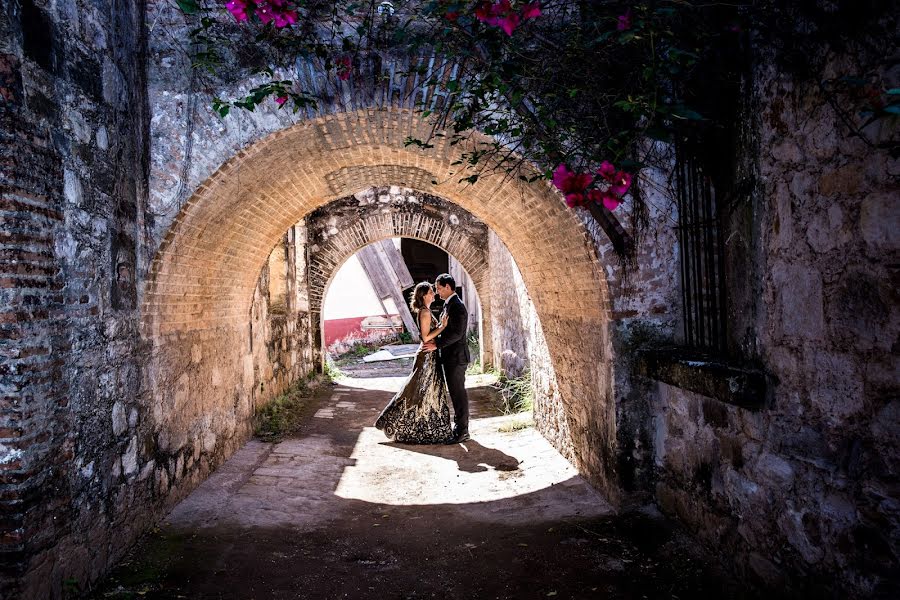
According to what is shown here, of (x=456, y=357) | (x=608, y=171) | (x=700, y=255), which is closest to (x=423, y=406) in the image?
(x=456, y=357)

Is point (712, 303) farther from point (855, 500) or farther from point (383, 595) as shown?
point (383, 595)

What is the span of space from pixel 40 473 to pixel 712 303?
3.46 meters

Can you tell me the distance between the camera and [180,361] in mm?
4148

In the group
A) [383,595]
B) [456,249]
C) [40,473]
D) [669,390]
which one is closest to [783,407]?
[669,390]

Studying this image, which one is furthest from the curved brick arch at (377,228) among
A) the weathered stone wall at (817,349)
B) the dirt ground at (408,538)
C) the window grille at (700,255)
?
the weathered stone wall at (817,349)

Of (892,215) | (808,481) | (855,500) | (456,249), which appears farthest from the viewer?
(456,249)

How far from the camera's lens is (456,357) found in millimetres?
6254

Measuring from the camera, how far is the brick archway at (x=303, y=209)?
387 cm

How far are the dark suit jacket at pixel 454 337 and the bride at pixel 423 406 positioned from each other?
76 millimetres

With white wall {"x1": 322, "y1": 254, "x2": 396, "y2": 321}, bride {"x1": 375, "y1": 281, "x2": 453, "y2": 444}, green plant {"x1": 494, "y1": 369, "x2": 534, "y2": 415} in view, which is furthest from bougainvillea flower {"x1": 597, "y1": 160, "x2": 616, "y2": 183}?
white wall {"x1": 322, "y1": 254, "x2": 396, "y2": 321}

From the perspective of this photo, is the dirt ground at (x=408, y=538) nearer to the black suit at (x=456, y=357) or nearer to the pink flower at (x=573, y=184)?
the black suit at (x=456, y=357)

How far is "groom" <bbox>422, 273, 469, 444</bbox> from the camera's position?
20.3 ft

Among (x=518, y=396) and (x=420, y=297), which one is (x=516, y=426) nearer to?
(x=518, y=396)

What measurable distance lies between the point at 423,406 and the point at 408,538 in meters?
2.54
